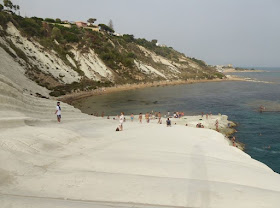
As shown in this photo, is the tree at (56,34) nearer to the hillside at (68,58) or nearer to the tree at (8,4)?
the hillside at (68,58)

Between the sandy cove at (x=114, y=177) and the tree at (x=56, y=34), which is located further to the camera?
the tree at (x=56, y=34)

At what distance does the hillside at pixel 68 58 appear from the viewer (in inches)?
2419

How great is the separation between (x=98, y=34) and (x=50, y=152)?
9407 centimetres

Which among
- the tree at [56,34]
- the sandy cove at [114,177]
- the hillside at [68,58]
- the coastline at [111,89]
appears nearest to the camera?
the sandy cove at [114,177]

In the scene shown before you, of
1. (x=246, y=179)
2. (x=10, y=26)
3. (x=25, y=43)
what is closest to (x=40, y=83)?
(x=25, y=43)

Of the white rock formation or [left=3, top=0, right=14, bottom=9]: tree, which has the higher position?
[left=3, top=0, right=14, bottom=9]: tree

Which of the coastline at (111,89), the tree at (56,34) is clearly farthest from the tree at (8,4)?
the coastline at (111,89)

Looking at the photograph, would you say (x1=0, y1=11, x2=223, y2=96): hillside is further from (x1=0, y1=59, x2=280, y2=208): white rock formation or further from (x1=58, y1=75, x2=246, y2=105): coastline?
(x1=0, y1=59, x2=280, y2=208): white rock formation

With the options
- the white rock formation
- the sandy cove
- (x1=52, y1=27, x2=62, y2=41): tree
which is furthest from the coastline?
the sandy cove

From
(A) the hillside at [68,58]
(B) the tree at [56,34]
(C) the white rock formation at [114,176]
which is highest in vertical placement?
(B) the tree at [56,34]

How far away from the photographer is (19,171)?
8.39 m

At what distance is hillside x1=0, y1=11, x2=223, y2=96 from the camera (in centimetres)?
6144

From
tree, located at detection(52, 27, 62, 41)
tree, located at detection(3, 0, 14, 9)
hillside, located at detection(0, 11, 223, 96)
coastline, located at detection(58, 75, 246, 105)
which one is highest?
tree, located at detection(3, 0, 14, 9)

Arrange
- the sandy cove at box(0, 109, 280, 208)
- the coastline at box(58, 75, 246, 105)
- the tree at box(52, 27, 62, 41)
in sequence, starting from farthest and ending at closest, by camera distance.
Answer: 1. the tree at box(52, 27, 62, 41)
2. the coastline at box(58, 75, 246, 105)
3. the sandy cove at box(0, 109, 280, 208)
